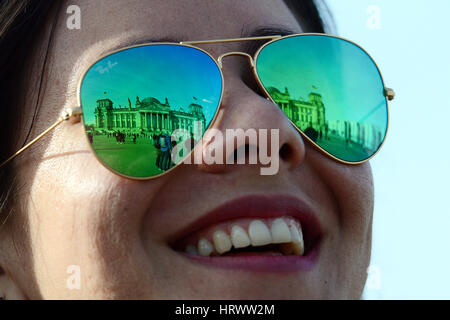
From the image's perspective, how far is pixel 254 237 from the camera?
1.92 meters

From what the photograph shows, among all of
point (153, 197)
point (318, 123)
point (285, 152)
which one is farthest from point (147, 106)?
point (318, 123)

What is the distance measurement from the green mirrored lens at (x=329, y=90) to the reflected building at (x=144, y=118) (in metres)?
0.33

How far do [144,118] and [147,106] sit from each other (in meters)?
0.04

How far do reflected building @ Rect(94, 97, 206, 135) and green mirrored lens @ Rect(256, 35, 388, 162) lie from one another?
0.33m

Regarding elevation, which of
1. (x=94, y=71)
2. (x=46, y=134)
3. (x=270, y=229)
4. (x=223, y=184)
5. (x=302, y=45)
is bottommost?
(x=270, y=229)

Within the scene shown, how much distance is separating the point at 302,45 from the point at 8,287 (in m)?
1.30

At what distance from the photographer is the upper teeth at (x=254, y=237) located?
6.24 feet

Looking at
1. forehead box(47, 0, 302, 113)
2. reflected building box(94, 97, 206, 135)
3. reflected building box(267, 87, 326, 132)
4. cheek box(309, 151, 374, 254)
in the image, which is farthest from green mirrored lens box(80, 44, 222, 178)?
cheek box(309, 151, 374, 254)

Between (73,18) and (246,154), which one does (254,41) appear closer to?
(246,154)

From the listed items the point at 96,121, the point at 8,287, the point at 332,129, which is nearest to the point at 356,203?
the point at 332,129

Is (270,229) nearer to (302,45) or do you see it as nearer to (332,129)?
(332,129)

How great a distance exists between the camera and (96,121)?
191cm

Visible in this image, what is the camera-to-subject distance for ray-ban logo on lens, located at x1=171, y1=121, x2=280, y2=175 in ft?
6.15

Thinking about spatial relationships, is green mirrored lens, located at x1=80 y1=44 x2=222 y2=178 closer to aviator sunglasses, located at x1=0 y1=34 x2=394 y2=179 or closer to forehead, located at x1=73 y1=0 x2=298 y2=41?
aviator sunglasses, located at x1=0 y1=34 x2=394 y2=179
